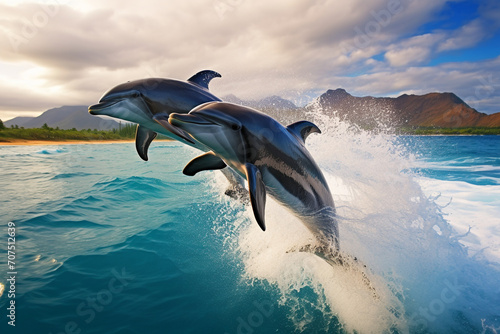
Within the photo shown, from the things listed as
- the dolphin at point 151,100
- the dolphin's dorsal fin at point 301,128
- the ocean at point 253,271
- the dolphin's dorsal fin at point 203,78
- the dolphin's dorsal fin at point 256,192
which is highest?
the dolphin's dorsal fin at point 203,78

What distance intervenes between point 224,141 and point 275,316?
2.83 meters

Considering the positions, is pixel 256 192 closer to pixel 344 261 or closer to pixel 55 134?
pixel 344 261

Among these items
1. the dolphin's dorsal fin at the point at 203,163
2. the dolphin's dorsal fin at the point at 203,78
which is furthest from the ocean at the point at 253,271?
the dolphin's dorsal fin at the point at 203,78

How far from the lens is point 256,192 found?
3035 millimetres

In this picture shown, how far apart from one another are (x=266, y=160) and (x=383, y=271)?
3.24m

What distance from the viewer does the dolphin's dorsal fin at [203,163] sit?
3.82m

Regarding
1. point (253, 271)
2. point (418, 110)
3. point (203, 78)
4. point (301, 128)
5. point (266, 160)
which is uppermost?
point (418, 110)

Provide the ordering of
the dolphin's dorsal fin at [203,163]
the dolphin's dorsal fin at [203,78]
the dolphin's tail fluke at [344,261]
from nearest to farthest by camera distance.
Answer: the dolphin's dorsal fin at [203,163]
the dolphin's tail fluke at [344,261]
the dolphin's dorsal fin at [203,78]

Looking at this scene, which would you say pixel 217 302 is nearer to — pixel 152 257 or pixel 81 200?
pixel 152 257

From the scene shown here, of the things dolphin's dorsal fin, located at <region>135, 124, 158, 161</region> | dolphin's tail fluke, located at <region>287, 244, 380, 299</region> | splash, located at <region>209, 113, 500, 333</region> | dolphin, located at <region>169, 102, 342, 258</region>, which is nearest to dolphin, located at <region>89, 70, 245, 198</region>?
dolphin's dorsal fin, located at <region>135, 124, 158, 161</region>

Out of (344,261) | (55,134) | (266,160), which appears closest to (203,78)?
(266,160)

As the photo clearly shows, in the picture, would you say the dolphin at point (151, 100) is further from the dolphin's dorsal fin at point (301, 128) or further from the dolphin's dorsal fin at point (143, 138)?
the dolphin's dorsal fin at point (301, 128)

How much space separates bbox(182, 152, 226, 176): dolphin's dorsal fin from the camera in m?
3.82

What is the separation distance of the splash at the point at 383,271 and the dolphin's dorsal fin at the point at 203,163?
1.90 m
